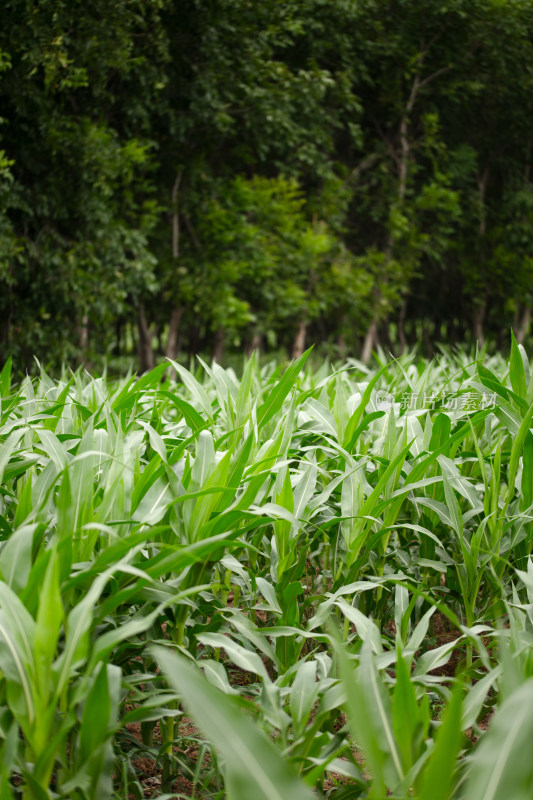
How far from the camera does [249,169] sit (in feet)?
33.5

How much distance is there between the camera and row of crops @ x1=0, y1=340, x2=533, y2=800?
643mm

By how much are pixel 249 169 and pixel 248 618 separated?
9930 mm

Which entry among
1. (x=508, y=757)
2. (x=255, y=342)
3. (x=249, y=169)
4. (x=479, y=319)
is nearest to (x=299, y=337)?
(x=255, y=342)

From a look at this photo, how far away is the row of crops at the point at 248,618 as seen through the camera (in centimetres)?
Answer: 64

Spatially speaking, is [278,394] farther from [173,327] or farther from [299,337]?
[299,337]

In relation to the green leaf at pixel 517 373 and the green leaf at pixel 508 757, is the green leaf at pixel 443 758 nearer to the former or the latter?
the green leaf at pixel 508 757

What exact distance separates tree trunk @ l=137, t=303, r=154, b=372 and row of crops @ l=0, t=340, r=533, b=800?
7147 mm

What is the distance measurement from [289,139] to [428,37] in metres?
4.68

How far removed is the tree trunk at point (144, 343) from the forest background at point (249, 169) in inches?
1.7

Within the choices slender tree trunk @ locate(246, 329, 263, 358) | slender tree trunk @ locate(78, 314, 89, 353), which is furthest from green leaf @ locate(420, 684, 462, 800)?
slender tree trunk @ locate(246, 329, 263, 358)

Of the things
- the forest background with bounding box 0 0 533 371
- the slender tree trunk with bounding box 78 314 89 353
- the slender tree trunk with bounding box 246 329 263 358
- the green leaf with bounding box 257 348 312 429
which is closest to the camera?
the green leaf with bounding box 257 348 312 429

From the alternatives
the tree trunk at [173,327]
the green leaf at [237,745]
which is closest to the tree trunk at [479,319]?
the tree trunk at [173,327]

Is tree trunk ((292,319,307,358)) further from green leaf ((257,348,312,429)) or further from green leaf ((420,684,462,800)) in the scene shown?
green leaf ((420,684,462,800))

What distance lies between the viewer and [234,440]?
1338 mm
